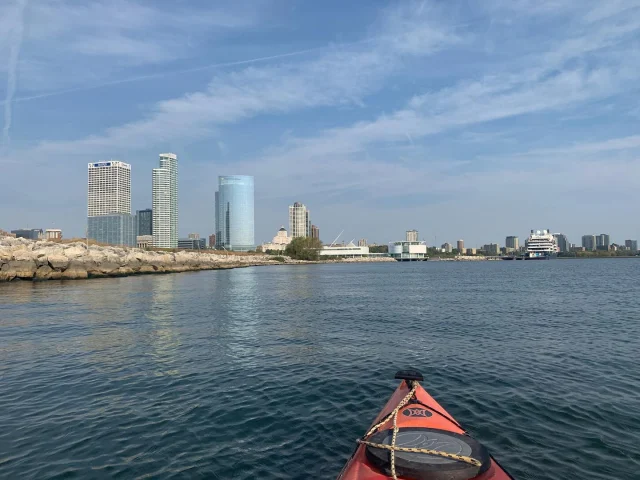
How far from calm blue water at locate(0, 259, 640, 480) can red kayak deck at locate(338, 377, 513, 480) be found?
2.01 meters

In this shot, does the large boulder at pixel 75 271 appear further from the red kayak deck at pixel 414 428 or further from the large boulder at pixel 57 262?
the red kayak deck at pixel 414 428

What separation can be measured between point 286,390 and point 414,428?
8120 mm

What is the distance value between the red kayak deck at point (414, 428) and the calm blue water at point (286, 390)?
6.60 feet

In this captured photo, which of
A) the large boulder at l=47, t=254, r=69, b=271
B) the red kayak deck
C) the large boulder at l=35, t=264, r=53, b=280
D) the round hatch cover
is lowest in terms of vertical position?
the red kayak deck

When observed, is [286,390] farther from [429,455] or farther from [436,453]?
[436,453]

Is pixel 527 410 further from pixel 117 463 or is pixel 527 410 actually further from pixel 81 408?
pixel 81 408

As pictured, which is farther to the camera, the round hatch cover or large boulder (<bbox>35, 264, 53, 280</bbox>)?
large boulder (<bbox>35, 264, 53, 280</bbox>)

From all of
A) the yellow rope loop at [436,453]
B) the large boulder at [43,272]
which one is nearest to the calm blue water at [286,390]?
the yellow rope loop at [436,453]

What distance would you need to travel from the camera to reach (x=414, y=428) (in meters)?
9.17

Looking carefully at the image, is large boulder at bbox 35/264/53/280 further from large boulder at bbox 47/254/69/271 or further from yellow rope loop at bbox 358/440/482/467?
yellow rope loop at bbox 358/440/482/467

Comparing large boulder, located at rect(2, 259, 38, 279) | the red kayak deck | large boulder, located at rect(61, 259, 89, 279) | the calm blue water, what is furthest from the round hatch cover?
large boulder, located at rect(61, 259, 89, 279)

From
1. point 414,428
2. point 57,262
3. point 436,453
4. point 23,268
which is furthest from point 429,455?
point 57,262

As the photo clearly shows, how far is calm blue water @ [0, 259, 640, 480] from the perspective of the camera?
10.7 m

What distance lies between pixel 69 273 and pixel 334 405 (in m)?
75.5
